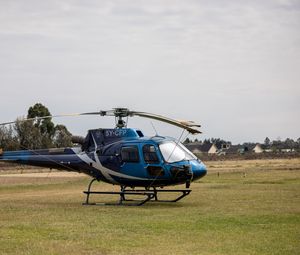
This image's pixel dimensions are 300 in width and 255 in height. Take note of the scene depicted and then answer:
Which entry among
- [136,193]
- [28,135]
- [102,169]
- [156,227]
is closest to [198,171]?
[136,193]

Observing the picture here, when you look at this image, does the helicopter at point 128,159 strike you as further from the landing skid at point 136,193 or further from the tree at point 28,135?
the tree at point 28,135

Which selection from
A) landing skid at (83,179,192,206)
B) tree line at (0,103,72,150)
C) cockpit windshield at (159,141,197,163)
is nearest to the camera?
cockpit windshield at (159,141,197,163)

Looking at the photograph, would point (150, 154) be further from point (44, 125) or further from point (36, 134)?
point (44, 125)

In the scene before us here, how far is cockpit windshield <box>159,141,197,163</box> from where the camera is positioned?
2189 centimetres

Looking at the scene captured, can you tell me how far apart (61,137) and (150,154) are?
209 ft

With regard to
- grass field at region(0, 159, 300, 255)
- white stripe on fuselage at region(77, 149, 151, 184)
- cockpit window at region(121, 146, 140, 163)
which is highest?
cockpit window at region(121, 146, 140, 163)

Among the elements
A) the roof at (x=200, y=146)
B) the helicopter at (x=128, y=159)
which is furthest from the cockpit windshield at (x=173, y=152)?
the roof at (x=200, y=146)

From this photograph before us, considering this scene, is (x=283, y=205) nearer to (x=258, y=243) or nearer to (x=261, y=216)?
(x=261, y=216)

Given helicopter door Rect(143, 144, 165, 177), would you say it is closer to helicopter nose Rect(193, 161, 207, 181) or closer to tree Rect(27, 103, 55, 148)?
helicopter nose Rect(193, 161, 207, 181)

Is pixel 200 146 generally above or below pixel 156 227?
above

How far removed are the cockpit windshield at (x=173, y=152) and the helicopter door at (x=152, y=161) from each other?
0.30 metres

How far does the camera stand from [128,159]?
22.7 meters

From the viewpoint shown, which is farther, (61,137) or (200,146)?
(200,146)

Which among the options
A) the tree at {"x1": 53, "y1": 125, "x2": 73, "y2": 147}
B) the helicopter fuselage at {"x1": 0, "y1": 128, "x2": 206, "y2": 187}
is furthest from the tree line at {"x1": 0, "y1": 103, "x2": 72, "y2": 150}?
the helicopter fuselage at {"x1": 0, "y1": 128, "x2": 206, "y2": 187}
